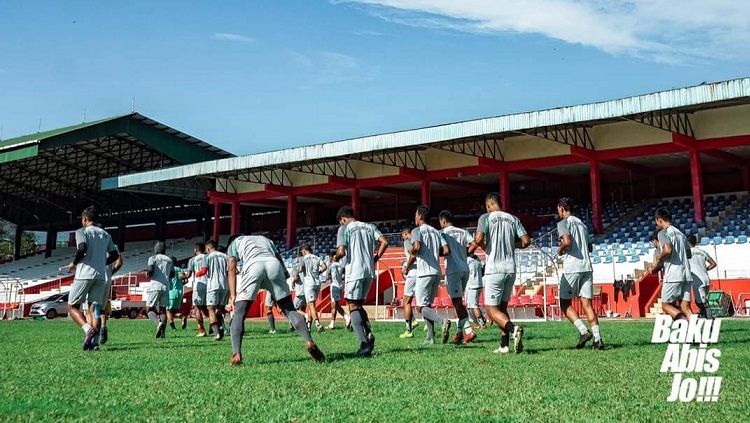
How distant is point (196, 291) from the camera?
15031 mm

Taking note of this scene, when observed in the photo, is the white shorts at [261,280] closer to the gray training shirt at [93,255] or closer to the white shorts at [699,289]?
the gray training shirt at [93,255]

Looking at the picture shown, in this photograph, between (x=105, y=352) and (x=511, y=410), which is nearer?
(x=511, y=410)

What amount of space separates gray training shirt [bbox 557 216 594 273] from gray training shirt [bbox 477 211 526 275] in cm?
80

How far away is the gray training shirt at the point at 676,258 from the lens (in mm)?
9320

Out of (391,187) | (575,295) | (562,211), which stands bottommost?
(575,295)

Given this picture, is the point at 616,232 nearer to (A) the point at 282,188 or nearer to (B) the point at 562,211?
(A) the point at 282,188

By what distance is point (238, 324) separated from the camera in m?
7.39

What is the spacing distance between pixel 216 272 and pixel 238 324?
666cm

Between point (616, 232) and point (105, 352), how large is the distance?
23.9 meters

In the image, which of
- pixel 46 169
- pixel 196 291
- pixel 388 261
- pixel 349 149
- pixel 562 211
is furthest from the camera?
pixel 46 169

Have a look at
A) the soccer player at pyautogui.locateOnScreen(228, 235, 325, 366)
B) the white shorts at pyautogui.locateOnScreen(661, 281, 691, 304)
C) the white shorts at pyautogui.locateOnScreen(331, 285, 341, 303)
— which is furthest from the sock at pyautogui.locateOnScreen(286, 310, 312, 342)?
the white shorts at pyautogui.locateOnScreen(331, 285, 341, 303)

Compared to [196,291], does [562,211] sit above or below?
above

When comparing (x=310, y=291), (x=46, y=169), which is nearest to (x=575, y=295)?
(x=310, y=291)

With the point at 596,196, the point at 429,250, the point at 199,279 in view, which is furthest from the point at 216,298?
the point at 596,196
